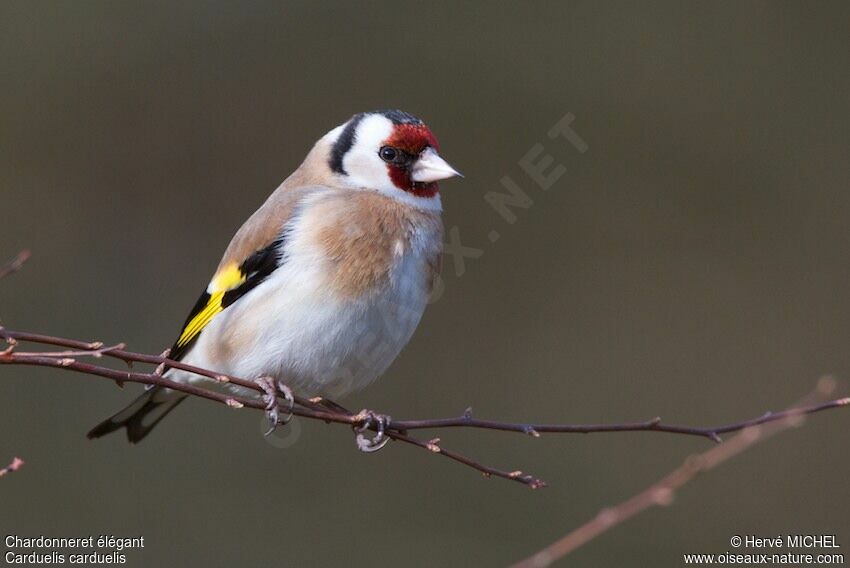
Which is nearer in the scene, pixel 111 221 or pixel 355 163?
pixel 355 163

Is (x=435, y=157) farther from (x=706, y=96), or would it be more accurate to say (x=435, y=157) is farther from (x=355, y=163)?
(x=706, y=96)

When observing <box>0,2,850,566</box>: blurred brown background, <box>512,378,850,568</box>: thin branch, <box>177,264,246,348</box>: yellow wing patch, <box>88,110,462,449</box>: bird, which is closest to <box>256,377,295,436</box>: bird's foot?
<box>88,110,462,449</box>: bird

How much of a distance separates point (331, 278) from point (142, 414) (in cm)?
88

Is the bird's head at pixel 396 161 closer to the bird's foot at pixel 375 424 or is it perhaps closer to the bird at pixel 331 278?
the bird at pixel 331 278

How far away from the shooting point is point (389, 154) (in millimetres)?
3494

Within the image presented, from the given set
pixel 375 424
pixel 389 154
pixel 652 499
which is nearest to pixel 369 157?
pixel 389 154

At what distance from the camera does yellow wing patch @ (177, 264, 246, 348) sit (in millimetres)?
3393

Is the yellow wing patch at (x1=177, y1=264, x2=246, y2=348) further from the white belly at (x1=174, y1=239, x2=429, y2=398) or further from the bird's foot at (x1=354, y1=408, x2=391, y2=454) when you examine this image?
the bird's foot at (x1=354, y1=408, x2=391, y2=454)

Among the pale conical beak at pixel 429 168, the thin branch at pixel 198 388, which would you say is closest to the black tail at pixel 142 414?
the pale conical beak at pixel 429 168

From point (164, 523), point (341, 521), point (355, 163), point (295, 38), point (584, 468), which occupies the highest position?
point (355, 163)

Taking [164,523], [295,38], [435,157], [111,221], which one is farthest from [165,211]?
[435,157]

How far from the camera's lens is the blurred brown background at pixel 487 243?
547 centimetres

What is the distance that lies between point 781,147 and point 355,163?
138 inches

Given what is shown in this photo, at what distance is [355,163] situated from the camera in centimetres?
355
